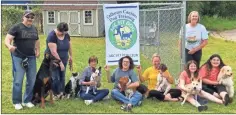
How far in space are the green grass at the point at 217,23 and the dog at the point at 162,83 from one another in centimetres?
2449

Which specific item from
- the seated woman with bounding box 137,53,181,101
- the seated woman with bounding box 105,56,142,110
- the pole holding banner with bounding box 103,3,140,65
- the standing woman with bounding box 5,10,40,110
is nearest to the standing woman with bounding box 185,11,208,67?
the seated woman with bounding box 137,53,181,101

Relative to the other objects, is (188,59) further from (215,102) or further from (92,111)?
(92,111)

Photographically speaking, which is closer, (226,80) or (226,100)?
(226,100)

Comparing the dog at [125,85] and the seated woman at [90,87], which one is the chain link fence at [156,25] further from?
the dog at [125,85]

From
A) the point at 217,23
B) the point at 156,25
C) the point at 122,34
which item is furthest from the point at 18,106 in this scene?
the point at 217,23

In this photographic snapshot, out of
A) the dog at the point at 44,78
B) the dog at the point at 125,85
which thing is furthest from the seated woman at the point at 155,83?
the dog at the point at 44,78

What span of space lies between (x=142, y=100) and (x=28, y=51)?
7.13 feet

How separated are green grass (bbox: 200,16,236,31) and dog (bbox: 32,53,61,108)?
84.1 ft

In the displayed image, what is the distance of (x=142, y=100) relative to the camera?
719cm

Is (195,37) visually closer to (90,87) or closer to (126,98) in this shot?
(126,98)

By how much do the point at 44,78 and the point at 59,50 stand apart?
2.21 feet

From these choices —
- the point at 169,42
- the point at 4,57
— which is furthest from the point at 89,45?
the point at 169,42

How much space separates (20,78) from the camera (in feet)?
21.3

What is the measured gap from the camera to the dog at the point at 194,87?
6.90 metres
